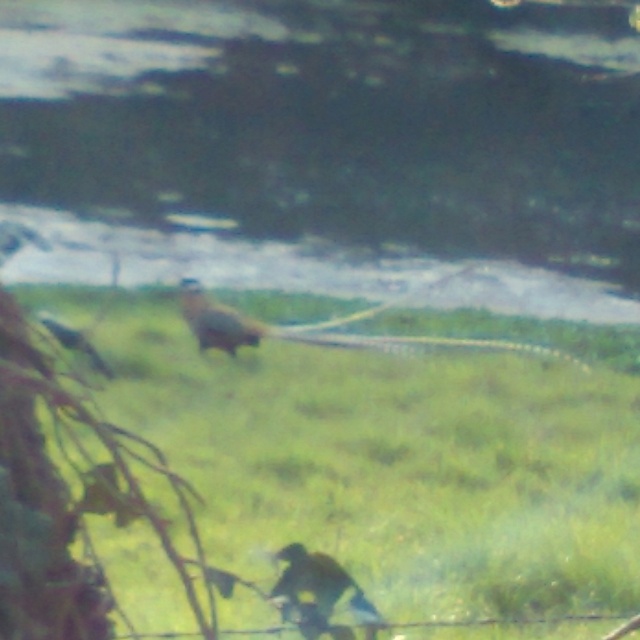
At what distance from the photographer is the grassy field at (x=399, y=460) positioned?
Answer: 2.96 metres

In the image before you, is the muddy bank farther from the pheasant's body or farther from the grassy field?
the pheasant's body

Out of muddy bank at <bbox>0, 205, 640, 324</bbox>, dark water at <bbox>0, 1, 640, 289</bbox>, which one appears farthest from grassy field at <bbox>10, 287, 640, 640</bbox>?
dark water at <bbox>0, 1, 640, 289</bbox>

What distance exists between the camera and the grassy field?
2959mm

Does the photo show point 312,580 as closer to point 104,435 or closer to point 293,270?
point 104,435

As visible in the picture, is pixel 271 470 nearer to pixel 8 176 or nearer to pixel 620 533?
pixel 620 533

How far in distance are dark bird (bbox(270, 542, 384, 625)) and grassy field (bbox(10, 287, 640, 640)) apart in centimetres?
131

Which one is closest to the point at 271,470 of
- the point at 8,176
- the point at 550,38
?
the point at 8,176

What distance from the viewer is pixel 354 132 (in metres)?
6.53

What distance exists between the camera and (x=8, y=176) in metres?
5.95

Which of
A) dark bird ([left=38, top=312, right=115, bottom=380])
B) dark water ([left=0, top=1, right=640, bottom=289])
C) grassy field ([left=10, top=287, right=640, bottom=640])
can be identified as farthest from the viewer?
dark water ([left=0, top=1, right=640, bottom=289])

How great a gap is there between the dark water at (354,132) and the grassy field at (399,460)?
1.22m

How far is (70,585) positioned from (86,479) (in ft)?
0.46

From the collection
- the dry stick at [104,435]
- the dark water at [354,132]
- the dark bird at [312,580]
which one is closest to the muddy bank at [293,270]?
the dark water at [354,132]

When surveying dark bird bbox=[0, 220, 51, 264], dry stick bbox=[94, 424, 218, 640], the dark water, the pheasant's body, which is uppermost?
dark bird bbox=[0, 220, 51, 264]
